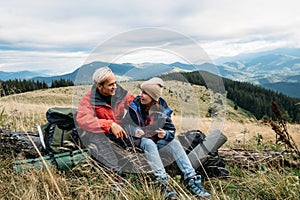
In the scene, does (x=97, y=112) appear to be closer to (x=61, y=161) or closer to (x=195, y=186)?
(x=61, y=161)

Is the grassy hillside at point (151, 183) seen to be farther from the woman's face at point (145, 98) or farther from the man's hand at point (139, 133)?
the man's hand at point (139, 133)

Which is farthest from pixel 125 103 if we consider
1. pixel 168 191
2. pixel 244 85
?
pixel 244 85

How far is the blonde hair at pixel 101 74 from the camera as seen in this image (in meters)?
3.89

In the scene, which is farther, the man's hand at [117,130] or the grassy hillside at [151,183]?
the man's hand at [117,130]

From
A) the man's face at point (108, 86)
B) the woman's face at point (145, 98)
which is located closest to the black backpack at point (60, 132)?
the man's face at point (108, 86)

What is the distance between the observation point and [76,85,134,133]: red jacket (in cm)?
374

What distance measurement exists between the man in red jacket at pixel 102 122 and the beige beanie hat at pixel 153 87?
1.48 ft

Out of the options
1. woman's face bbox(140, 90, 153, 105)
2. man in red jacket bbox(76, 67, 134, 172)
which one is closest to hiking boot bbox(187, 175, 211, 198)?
man in red jacket bbox(76, 67, 134, 172)

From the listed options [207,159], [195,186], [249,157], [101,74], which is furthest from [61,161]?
[249,157]

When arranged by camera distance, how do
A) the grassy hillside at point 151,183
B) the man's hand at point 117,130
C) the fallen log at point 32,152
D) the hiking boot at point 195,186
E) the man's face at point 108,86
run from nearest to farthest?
the grassy hillside at point 151,183
the hiking boot at point 195,186
the man's hand at point 117,130
the man's face at point 108,86
the fallen log at point 32,152

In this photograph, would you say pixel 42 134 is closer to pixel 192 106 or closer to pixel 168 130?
pixel 168 130

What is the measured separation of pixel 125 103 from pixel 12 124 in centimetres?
239

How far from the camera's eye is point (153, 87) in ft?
12.7

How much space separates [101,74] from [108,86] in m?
0.19
